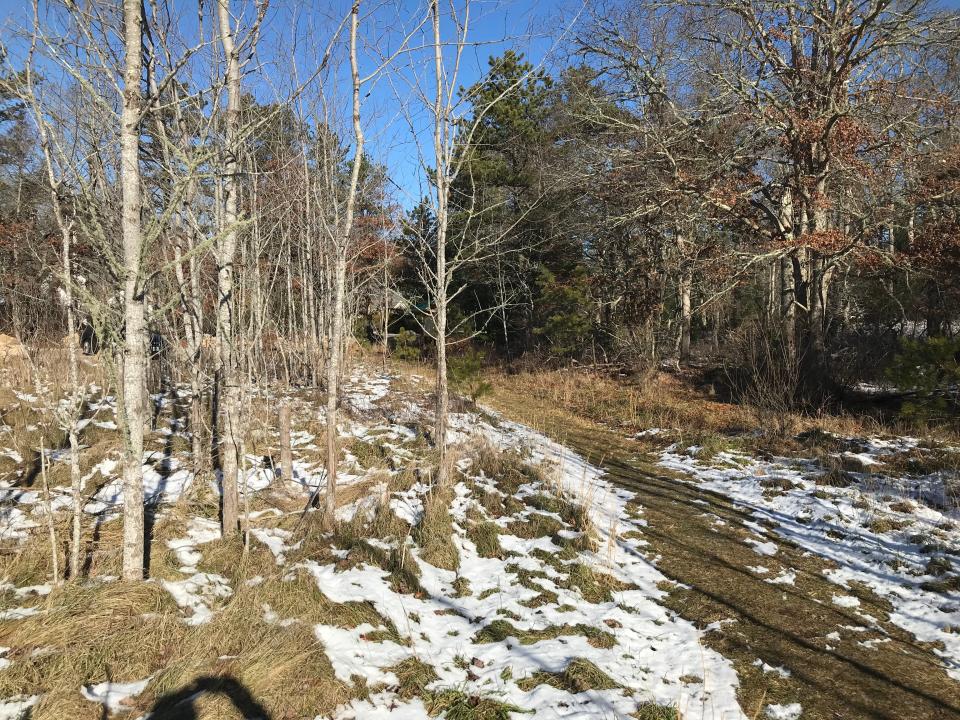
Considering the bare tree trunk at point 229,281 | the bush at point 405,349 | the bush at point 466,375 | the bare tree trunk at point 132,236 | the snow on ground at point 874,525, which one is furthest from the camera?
A: the bush at point 405,349

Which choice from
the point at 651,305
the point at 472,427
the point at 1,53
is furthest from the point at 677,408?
the point at 1,53

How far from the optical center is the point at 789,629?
12.7ft

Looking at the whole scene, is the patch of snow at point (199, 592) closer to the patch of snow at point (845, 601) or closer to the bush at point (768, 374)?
the patch of snow at point (845, 601)

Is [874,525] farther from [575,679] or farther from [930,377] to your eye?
[930,377]

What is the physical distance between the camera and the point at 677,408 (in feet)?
38.6

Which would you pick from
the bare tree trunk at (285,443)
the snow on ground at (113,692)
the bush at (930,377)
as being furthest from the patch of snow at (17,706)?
the bush at (930,377)

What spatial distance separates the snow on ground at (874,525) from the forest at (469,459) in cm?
4

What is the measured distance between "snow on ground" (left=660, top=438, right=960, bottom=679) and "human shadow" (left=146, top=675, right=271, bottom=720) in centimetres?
423

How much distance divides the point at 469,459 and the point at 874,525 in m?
4.53

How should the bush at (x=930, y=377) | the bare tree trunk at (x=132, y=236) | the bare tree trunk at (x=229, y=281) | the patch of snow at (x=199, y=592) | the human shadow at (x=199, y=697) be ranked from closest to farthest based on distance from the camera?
the human shadow at (x=199, y=697) < the bare tree trunk at (x=132, y=236) < the patch of snow at (x=199, y=592) < the bare tree trunk at (x=229, y=281) < the bush at (x=930, y=377)

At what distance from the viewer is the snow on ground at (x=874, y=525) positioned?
415cm

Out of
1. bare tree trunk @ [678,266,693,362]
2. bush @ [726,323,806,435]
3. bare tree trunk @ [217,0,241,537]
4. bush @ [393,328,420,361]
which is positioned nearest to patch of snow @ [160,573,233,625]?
bare tree trunk @ [217,0,241,537]

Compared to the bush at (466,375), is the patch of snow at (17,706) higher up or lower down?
lower down

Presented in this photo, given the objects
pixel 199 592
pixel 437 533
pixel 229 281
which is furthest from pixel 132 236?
pixel 437 533
